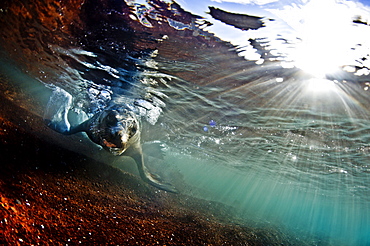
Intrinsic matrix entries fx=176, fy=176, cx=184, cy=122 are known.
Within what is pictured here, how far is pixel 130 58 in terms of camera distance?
8883mm

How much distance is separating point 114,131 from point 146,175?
2.89m

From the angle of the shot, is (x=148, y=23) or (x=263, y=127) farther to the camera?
(x=263, y=127)

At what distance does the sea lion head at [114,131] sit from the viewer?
9055 mm

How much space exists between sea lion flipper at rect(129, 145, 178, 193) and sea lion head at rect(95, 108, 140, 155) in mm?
779

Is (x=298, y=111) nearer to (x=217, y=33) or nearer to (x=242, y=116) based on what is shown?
(x=242, y=116)

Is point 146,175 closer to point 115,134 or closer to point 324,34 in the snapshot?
point 115,134

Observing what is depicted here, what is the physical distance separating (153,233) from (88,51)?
29.7ft

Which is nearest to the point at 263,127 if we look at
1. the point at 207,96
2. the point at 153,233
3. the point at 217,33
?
the point at 207,96

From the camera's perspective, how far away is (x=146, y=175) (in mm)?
9516

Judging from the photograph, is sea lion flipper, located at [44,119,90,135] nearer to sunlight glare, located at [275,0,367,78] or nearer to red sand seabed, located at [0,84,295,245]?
red sand seabed, located at [0,84,295,245]

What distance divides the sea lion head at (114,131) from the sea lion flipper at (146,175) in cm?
78

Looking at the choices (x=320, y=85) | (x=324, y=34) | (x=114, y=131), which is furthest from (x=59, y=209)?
(x=320, y=85)

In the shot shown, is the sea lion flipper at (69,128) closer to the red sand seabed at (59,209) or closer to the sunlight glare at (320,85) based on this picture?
the red sand seabed at (59,209)

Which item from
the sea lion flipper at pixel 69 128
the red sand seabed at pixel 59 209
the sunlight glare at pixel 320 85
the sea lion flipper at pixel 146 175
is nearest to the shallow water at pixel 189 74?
the sunlight glare at pixel 320 85
